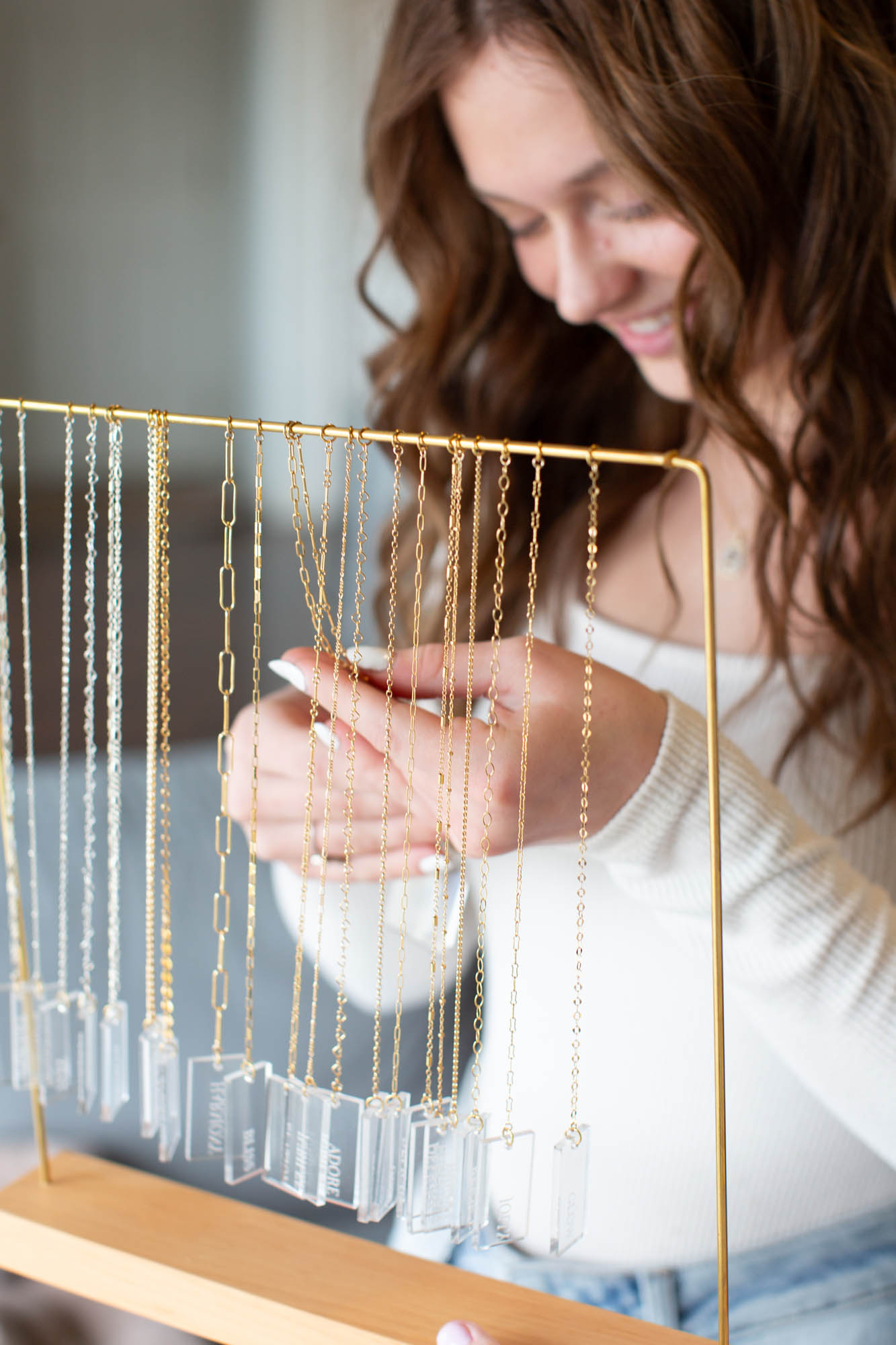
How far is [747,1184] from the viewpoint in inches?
25.2

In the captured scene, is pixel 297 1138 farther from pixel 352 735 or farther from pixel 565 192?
pixel 565 192

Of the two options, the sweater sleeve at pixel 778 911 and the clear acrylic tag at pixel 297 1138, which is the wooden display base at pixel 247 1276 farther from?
the sweater sleeve at pixel 778 911

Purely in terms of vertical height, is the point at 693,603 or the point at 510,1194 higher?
the point at 693,603

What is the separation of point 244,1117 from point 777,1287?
1.16ft

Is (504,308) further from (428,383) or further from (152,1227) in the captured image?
(152,1227)

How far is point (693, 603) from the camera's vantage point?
28.5 inches

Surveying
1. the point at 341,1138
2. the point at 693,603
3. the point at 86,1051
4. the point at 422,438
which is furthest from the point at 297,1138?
the point at 693,603

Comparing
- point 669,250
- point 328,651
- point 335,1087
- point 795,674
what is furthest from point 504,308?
point 335,1087

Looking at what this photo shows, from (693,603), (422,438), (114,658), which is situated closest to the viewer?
(422,438)

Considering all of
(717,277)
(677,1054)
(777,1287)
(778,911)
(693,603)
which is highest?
(717,277)

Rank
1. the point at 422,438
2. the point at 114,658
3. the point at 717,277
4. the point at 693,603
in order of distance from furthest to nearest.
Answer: the point at 693,603
the point at 717,277
the point at 114,658
the point at 422,438

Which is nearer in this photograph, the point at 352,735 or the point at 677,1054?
the point at 352,735

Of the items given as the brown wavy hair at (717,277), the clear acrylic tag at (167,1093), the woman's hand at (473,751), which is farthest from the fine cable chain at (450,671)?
the brown wavy hair at (717,277)

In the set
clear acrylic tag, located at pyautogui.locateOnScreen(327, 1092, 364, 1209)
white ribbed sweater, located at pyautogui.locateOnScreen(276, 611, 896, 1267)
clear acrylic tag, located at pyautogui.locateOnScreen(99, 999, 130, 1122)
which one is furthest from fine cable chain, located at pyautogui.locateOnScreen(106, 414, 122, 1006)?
white ribbed sweater, located at pyautogui.locateOnScreen(276, 611, 896, 1267)
